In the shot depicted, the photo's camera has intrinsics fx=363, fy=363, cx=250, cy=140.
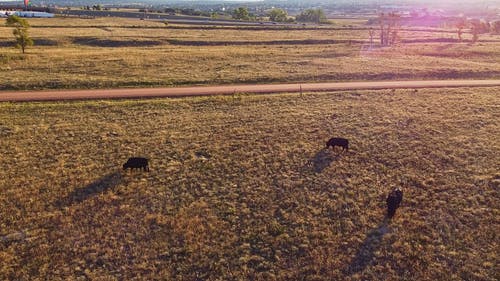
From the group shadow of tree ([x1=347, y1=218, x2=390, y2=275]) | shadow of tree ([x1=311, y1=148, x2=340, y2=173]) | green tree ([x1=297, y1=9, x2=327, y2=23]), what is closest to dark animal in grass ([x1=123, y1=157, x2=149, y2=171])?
shadow of tree ([x1=311, y1=148, x2=340, y2=173])

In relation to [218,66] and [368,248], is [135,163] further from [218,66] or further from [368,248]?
[218,66]

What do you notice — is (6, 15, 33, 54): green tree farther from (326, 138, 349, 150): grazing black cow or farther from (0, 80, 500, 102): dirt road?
(326, 138, 349, 150): grazing black cow

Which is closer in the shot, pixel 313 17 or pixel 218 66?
pixel 218 66

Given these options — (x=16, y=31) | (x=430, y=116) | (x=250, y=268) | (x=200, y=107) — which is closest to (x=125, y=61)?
(x=16, y=31)

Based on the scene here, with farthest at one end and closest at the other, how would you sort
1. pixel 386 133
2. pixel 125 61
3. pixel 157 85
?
pixel 125 61
pixel 157 85
pixel 386 133

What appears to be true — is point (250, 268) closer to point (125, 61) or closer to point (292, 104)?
point (292, 104)

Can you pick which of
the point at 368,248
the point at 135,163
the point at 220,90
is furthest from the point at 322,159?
the point at 220,90
